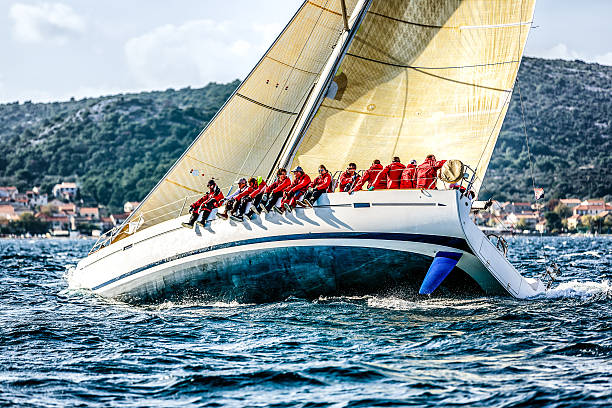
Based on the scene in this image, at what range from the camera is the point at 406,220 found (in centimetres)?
1409

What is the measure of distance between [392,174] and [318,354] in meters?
5.32

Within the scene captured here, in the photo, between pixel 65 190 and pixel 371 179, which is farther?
pixel 65 190

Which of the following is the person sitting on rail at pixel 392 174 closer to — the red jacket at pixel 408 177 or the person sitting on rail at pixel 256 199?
the red jacket at pixel 408 177

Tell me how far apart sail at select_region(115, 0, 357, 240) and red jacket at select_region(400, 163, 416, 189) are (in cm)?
447

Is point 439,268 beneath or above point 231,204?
beneath

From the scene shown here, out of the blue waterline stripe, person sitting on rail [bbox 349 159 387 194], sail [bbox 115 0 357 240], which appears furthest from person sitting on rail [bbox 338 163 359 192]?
sail [bbox 115 0 357 240]

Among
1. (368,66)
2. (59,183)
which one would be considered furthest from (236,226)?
(59,183)

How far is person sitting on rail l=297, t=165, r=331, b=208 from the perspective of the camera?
14.8 metres

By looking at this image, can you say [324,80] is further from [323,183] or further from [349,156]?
[323,183]

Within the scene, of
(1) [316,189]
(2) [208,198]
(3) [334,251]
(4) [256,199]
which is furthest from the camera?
(2) [208,198]

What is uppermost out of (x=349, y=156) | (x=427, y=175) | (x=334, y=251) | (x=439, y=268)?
(x=349, y=156)

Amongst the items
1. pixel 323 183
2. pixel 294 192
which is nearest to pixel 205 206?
pixel 294 192

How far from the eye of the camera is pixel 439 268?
14.2m

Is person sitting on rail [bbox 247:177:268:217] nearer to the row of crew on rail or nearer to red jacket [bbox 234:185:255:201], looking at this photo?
the row of crew on rail
